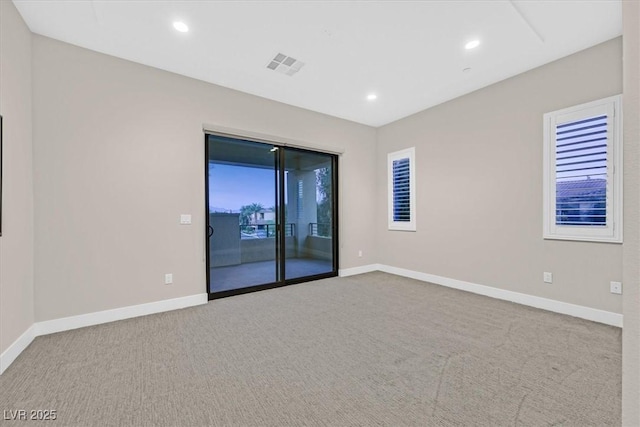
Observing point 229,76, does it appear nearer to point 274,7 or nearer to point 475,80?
→ point 274,7

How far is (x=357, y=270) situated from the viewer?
17.9 ft

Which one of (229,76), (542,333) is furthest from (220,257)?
(542,333)

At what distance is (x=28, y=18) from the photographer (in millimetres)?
2594

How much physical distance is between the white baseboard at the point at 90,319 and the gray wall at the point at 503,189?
3.87 m

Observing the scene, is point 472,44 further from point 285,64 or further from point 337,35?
point 285,64

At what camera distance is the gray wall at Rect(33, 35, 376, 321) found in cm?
285

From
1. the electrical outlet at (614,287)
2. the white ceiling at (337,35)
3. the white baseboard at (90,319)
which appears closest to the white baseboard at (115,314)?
the white baseboard at (90,319)

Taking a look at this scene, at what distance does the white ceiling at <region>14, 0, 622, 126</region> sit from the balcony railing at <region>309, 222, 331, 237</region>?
254cm

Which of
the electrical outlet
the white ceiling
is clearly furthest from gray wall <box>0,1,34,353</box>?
the electrical outlet

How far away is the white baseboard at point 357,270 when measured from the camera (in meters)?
5.25

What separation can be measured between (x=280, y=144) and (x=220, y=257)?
2756 millimetres

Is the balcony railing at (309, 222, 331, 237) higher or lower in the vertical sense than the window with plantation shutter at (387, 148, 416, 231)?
lower

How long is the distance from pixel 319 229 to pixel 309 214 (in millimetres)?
377

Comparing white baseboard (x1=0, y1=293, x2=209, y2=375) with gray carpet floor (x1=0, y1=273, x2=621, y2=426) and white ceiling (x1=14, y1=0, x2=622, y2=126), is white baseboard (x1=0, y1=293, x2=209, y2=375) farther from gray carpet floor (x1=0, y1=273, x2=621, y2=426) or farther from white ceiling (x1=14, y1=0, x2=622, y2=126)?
white ceiling (x1=14, y1=0, x2=622, y2=126)
